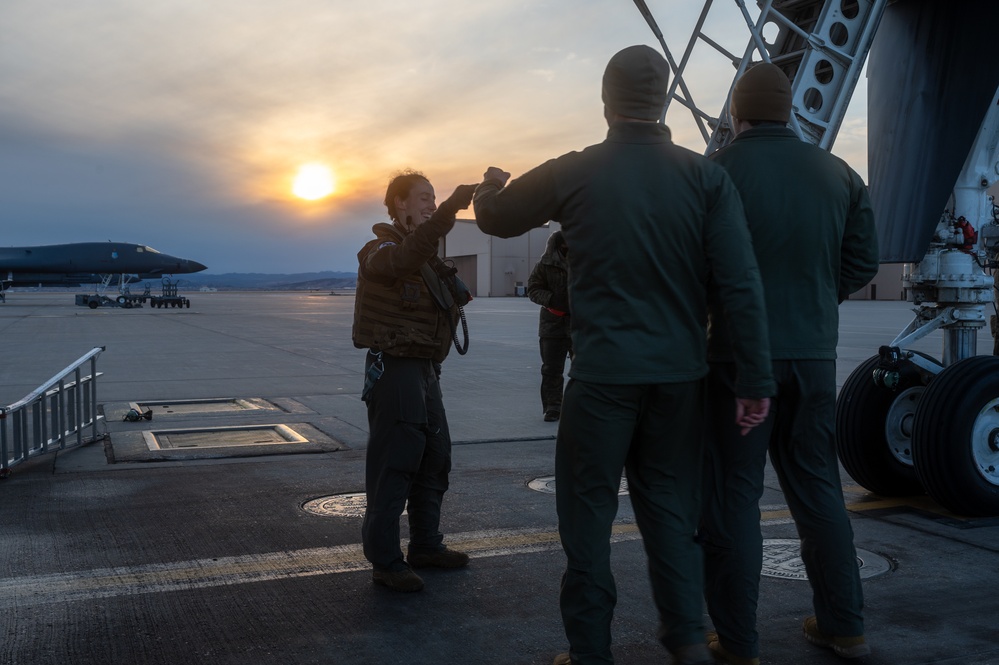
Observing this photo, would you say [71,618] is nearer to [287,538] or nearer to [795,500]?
[287,538]

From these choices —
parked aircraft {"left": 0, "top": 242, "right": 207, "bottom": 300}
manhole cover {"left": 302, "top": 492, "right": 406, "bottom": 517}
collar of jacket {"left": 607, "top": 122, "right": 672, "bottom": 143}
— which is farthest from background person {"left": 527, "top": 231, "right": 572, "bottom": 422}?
parked aircraft {"left": 0, "top": 242, "right": 207, "bottom": 300}

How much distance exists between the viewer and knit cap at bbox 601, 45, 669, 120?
2.90m

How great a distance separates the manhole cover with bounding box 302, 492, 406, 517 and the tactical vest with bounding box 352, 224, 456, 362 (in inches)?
64.8

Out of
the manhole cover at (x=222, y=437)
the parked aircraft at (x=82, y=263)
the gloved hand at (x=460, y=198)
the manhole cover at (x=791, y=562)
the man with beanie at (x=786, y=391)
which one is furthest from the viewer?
the parked aircraft at (x=82, y=263)

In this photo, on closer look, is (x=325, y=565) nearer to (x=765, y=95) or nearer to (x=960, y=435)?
(x=765, y=95)

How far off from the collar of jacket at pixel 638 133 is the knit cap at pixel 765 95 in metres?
0.63

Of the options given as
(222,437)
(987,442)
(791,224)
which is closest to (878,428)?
(987,442)

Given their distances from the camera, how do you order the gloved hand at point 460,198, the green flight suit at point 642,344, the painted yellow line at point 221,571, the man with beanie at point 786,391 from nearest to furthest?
the green flight suit at point 642,344 < the man with beanie at point 786,391 < the gloved hand at point 460,198 < the painted yellow line at point 221,571

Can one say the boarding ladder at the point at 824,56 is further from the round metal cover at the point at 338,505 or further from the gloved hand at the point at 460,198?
the round metal cover at the point at 338,505

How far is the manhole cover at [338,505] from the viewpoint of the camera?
5418 mm

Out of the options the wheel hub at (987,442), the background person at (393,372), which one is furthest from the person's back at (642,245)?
the wheel hub at (987,442)

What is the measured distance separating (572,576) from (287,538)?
2444 millimetres

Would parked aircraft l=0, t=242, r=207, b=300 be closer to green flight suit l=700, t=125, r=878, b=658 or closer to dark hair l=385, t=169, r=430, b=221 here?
dark hair l=385, t=169, r=430, b=221

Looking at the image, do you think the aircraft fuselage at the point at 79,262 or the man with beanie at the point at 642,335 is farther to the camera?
the aircraft fuselage at the point at 79,262
